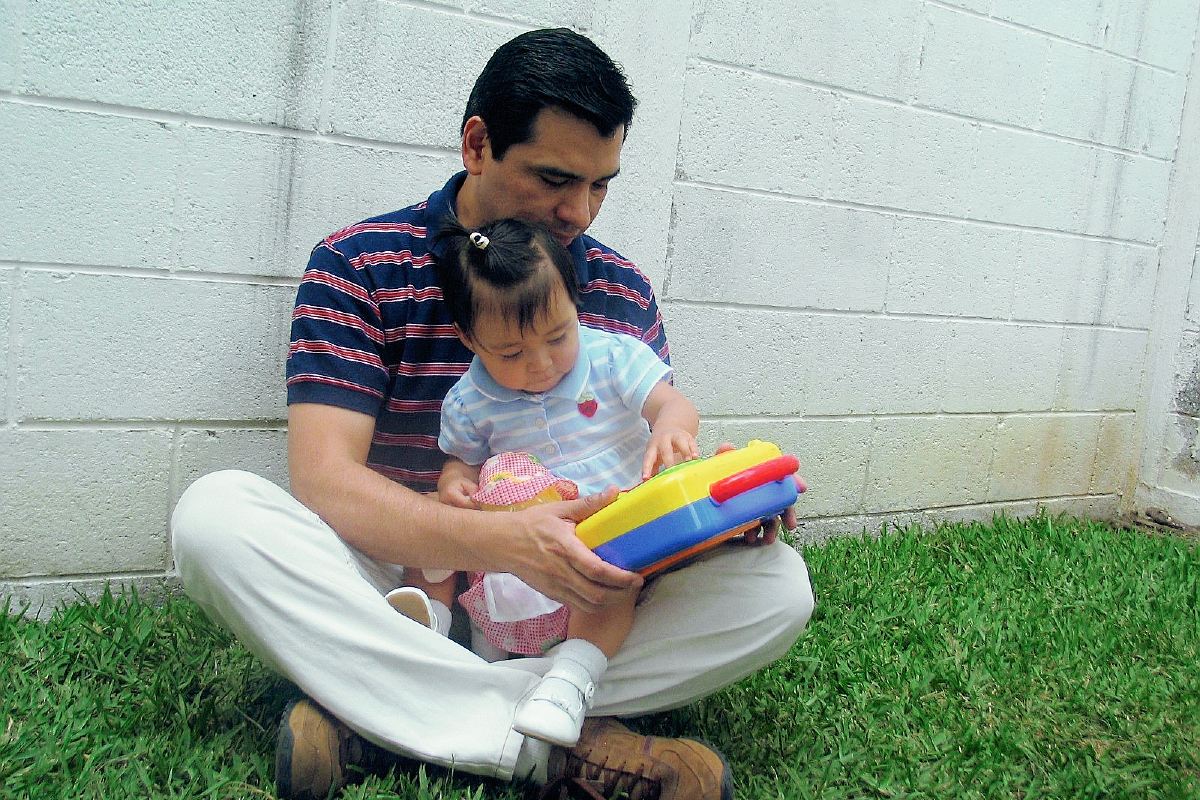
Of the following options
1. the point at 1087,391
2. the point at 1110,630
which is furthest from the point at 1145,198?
the point at 1110,630

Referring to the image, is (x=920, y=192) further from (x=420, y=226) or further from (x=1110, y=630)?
(x=420, y=226)

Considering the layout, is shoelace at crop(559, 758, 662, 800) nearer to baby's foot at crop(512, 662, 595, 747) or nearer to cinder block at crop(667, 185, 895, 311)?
baby's foot at crop(512, 662, 595, 747)

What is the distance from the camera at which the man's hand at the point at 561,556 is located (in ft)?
5.69

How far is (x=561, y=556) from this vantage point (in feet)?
5.76

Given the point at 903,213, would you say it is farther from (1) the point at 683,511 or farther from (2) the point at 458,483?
(1) the point at 683,511

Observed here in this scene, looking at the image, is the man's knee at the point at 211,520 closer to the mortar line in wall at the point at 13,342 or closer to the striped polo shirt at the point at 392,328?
the striped polo shirt at the point at 392,328

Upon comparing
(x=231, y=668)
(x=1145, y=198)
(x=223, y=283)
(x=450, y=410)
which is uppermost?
(x=1145, y=198)

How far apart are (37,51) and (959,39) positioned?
2.94 m

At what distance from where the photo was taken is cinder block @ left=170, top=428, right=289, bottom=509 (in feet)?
8.40

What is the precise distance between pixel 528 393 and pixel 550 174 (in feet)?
1.52

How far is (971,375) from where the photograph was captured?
13.0 feet

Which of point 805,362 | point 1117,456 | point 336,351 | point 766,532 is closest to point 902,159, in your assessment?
point 805,362

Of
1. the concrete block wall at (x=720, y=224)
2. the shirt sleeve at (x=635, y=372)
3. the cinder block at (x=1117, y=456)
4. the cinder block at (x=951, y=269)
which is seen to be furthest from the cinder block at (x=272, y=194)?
the cinder block at (x=1117, y=456)

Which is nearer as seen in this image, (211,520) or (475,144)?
(211,520)
